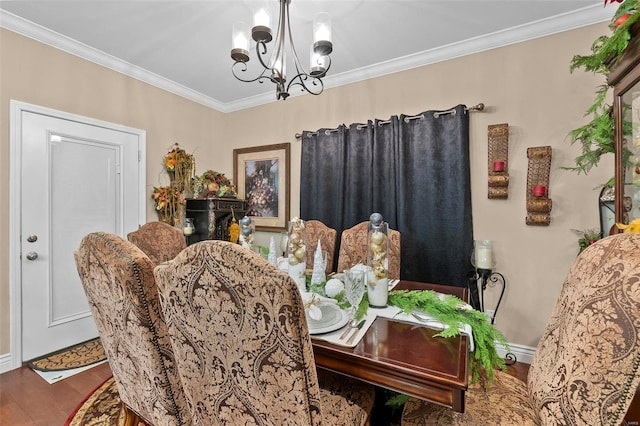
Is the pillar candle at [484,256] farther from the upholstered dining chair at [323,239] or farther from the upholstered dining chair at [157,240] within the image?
the upholstered dining chair at [157,240]

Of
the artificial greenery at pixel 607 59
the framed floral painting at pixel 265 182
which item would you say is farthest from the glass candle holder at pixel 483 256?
the framed floral painting at pixel 265 182

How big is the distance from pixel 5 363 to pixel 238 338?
8.92 feet

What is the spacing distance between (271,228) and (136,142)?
1.72 m

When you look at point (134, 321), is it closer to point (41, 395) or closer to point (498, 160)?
point (41, 395)

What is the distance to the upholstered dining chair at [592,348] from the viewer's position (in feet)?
2.25

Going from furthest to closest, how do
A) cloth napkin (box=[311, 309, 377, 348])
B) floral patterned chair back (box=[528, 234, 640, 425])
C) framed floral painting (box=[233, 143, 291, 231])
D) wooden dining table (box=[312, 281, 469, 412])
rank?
1. framed floral painting (box=[233, 143, 291, 231])
2. cloth napkin (box=[311, 309, 377, 348])
3. wooden dining table (box=[312, 281, 469, 412])
4. floral patterned chair back (box=[528, 234, 640, 425])

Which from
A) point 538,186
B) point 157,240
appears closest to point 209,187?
point 157,240

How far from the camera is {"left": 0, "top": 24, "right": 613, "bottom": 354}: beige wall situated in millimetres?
2219

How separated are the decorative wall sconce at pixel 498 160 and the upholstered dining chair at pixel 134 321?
2.51 metres

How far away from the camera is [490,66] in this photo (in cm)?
248

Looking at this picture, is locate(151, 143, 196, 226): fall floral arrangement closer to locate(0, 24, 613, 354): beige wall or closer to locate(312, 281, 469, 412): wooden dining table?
locate(0, 24, 613, 354): beige wall

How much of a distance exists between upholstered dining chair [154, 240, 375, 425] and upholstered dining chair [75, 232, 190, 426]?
0.12 metres

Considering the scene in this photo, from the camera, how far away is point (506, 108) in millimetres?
2418

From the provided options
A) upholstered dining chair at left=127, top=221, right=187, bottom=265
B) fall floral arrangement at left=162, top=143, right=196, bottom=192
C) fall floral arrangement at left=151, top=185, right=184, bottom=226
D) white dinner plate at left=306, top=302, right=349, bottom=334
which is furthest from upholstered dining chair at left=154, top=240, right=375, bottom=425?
fall floral arrangement at left=162, top=143, right=196, bottom=192
